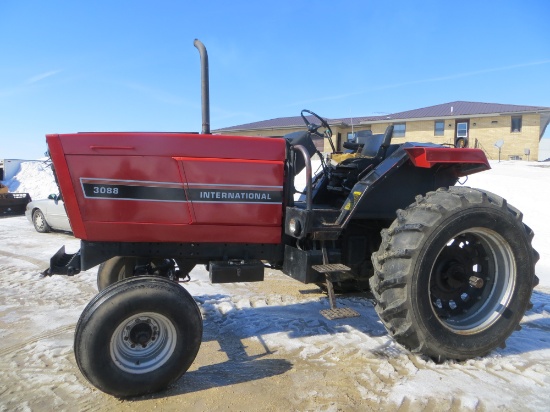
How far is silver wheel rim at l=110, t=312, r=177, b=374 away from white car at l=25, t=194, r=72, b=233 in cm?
754

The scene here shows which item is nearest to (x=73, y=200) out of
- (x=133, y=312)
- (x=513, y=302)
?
(x=133, y=312)

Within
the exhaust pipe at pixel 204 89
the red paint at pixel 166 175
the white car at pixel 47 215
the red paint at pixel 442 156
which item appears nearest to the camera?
the red paint at pixel 166 175

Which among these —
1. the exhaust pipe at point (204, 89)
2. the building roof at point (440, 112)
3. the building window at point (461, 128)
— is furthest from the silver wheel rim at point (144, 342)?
the building window at point (461, 128)

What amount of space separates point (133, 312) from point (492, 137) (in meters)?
24.7

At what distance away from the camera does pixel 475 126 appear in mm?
23625

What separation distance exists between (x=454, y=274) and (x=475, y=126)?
2311 centimetres

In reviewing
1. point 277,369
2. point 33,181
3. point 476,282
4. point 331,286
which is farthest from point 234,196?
point 33,181

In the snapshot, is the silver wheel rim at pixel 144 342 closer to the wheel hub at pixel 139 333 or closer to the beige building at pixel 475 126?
the wheel hub at pixel 139 333

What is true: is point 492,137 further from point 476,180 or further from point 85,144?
point 85,144

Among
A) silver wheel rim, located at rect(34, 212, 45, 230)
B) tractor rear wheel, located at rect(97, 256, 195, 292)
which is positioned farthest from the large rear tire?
silver wheel rim, located at rect(34, 212, 45, 230)

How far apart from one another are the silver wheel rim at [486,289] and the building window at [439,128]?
23.0 m

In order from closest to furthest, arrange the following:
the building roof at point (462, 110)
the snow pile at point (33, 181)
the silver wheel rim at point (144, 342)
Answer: the silver wheel rim at point (144, 342)
the snow pile at point (33, 181)
the building roof at point (462, 110)

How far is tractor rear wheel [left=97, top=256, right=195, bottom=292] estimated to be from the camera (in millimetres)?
3441

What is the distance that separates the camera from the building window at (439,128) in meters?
24.5
